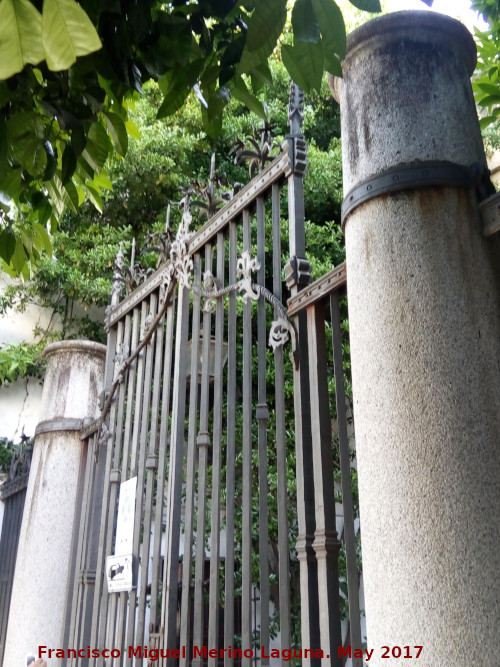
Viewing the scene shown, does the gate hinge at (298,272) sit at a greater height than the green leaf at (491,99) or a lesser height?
lesser

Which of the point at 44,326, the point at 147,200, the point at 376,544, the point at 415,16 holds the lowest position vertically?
the point at 376,544

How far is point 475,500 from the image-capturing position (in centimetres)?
192

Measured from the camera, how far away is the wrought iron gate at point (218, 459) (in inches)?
107

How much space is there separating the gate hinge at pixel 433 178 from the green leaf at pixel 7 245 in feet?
4.06

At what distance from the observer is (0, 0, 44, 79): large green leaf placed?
123 centimetres

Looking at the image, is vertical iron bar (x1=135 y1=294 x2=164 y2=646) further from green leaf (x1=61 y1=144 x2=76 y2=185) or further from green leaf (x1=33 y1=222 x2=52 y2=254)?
green leaf (x1=61 y1=144 x2=76 y2=185)

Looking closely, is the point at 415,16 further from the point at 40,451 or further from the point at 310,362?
the point at 40,451

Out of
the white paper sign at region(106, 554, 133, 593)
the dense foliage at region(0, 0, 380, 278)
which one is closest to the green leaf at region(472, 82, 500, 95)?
the dense foliage at region(0, 0, 380, 278)

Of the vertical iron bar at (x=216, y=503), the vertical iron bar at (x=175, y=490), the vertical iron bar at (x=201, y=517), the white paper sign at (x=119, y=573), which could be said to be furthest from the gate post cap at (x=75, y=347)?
the vertical iron bar at (x=216, y=503)

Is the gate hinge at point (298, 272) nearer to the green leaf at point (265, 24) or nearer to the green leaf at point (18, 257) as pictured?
the green leaf at point (18, 257)

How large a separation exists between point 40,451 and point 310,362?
319 cm

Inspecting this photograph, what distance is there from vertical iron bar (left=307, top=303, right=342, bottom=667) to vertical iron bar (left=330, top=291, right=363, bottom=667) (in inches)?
3.2

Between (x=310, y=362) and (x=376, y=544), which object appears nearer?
(x=376, y=544)

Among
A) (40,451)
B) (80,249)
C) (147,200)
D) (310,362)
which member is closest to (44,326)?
(80,249)
